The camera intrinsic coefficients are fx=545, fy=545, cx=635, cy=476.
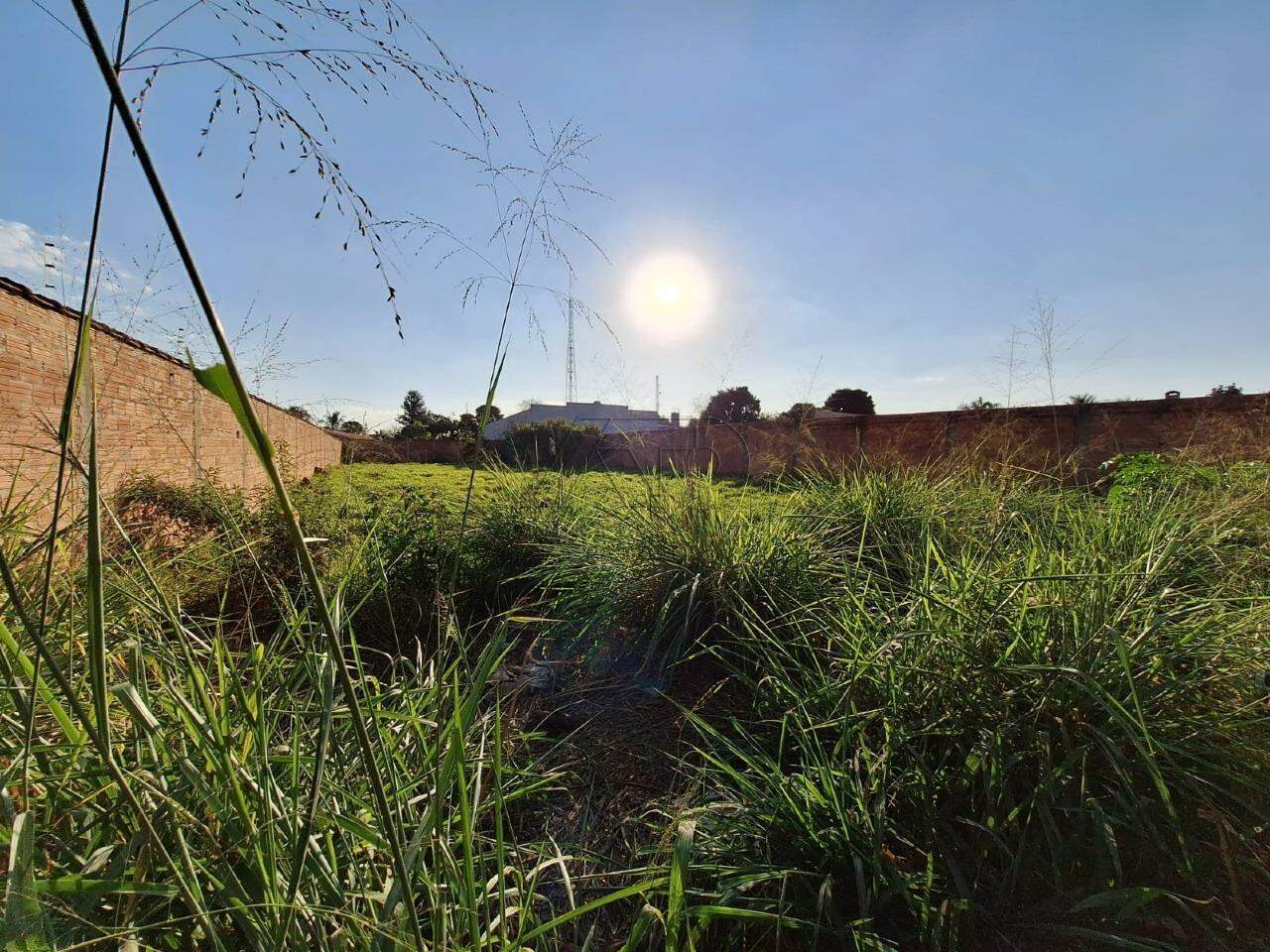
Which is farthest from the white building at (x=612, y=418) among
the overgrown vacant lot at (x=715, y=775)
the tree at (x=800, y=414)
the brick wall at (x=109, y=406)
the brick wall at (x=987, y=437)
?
the brick wall at (x=109, y=406)

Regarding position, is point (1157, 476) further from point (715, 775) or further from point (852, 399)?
point (852, 399)

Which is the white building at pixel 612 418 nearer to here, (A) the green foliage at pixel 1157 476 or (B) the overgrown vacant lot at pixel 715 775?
(B) the overgrown vacant lot at pixel 715 775

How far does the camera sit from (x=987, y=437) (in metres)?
4.39

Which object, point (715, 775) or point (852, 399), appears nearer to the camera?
point (715, 775)

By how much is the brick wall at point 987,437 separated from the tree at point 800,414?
13 centimetres

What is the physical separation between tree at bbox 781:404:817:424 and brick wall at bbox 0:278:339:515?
4.02 meters

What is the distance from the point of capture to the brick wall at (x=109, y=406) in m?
3.31

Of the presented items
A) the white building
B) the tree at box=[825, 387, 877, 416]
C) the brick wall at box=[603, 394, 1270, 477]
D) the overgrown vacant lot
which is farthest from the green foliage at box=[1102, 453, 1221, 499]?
the tree at box=[825, 387, 877, 416]

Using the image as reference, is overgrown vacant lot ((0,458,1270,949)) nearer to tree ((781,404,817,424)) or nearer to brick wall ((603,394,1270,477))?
brick wall ((603,394,1270,477))

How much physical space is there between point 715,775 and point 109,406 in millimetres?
5444

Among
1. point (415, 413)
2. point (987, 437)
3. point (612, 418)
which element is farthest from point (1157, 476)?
point (415, 413)

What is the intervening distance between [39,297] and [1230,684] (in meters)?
6.22

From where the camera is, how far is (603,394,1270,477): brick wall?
4.00m

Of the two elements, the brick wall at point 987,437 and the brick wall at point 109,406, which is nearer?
the brick wall at point 109,406
